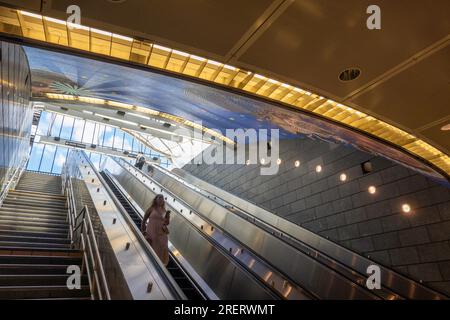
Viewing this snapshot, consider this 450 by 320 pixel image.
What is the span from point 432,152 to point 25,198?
10354 mm

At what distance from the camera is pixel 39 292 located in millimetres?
3693

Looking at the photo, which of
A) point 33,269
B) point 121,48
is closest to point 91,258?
point 33,269

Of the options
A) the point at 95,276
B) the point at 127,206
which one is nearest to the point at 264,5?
the point at 95,276

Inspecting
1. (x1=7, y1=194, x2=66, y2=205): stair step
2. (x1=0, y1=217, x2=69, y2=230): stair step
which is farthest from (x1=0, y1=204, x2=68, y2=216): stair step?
(x1=7, y1=194, x2=66, y2=205): stair step

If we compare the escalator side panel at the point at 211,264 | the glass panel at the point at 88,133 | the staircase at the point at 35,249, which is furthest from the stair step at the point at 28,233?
the glass panel at the point at 88,133

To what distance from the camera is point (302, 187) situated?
9.93 meters

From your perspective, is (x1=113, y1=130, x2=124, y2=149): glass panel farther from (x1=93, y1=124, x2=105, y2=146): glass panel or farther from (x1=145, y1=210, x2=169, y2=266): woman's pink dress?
(x1=145, y1=210, x2=169, y2=266): woman's pink dress

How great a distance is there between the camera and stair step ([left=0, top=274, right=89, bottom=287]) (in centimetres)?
388

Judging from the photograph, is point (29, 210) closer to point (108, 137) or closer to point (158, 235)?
point (158, 235)

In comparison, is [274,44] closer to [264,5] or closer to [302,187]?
[264,5]

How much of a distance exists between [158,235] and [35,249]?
6.46ft

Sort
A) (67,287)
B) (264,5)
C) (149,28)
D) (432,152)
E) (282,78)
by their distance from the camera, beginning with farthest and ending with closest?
(432,152)
(67,287)
(282,78)
(149,28)
(264,5)

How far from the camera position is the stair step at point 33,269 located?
414cm

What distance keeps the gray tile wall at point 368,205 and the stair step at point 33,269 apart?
21.4ft
